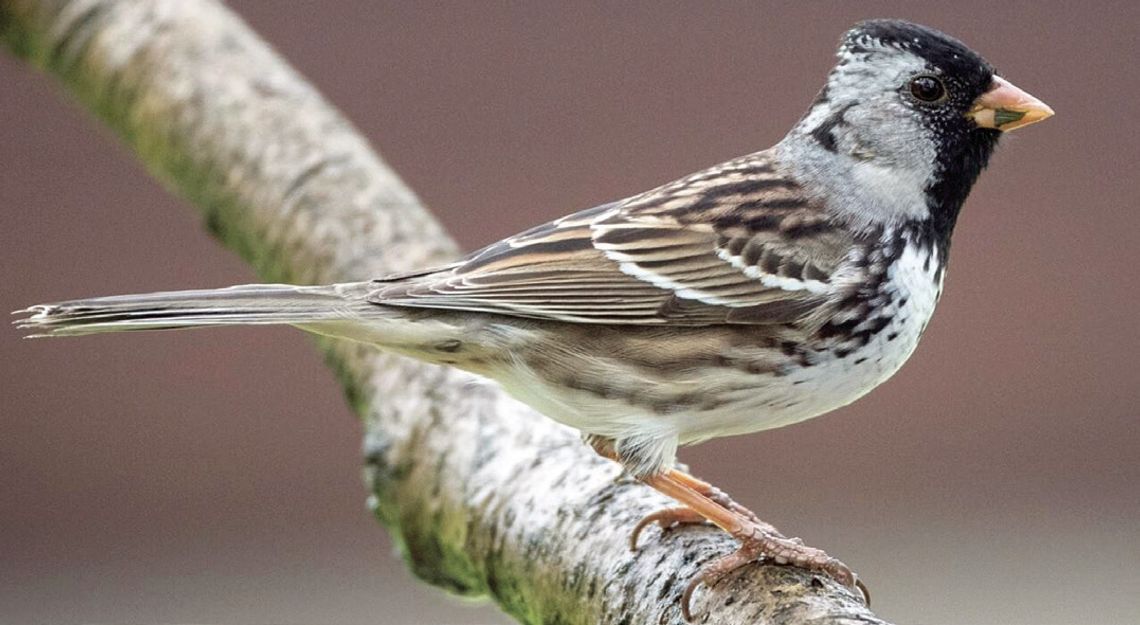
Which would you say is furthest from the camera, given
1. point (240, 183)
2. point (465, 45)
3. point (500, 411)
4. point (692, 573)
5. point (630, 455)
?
point (465, 45)

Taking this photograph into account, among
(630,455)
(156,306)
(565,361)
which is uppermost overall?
(156,306)

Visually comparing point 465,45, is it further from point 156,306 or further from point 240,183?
point 156,306

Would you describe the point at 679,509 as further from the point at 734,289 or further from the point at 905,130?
the point at 905,130

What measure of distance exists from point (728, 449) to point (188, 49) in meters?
2.81

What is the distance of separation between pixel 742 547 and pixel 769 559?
0.29ft

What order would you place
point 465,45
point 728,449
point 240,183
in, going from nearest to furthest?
point 240,183, point 465,45, point 728,449

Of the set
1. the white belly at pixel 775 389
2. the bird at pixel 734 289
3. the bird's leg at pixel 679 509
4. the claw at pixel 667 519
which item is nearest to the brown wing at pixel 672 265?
the bird at pixel 734 289

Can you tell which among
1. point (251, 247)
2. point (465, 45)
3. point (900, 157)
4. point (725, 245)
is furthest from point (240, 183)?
point (465, 45)

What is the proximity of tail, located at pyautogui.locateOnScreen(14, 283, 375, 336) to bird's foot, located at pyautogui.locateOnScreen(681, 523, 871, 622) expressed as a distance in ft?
2.37

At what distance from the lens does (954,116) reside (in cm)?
238

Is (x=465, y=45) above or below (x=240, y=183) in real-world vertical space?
above

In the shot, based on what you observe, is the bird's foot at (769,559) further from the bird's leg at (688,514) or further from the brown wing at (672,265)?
the brown wing at (672,265)

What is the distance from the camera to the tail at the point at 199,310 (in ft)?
6.52

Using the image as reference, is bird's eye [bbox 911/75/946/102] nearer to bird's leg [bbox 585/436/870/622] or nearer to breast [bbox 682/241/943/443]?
breast [bbox 682/241/943/443]
